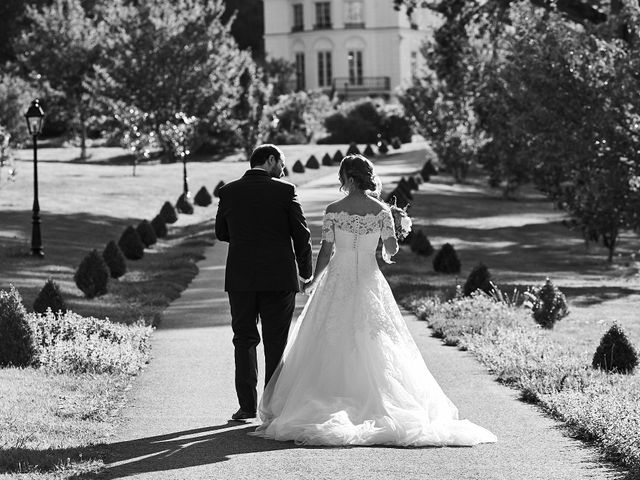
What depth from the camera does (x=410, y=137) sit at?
75250 mm

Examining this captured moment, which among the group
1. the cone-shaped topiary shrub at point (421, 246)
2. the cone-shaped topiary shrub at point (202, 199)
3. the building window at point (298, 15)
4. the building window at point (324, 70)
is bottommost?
the cone-shaped topiary shrub at point (421, 246)

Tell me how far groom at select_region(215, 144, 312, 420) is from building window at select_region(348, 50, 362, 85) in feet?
267

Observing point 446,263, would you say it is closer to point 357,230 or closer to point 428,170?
point 357,230

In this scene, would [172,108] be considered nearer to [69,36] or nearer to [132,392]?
[69,36]

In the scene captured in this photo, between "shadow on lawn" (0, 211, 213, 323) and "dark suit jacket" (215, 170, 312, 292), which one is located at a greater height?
"dark suit jacket" (215, 170, 312, 292)

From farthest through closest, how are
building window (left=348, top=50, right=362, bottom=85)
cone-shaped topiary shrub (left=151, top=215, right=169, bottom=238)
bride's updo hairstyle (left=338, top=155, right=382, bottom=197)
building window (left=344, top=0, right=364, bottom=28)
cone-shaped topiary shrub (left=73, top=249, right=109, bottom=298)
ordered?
building window (left=344, top=0, right=364, bottom=28), building window (left=348, top=50, right=362, bottom=85), cone-shaped topiary shrub (left=151, top=215, right=169, bottom=238), cone-shaped topiary shrub (left=73, top=249, right=109, bottom=298), bride's updo hairstyle (left=338, top=155, right=382, bottom=197)

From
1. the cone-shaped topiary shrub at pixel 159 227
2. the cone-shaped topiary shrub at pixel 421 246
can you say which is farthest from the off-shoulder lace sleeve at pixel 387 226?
the cone-shaped topiary shrub at pixel 159 227

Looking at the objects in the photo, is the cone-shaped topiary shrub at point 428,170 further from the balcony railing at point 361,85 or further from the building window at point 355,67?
the building window at point 355,67

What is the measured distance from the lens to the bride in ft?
27.2

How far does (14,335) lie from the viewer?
11.5 m

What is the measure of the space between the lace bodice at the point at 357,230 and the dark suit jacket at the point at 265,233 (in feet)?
0.66

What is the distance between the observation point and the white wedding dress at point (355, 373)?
27.2ft

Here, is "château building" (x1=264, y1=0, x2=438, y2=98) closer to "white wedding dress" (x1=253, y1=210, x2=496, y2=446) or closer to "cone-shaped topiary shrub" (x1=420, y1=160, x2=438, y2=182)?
"cone-shaped topiary shrub" (x1=420, y1=160, x2=438, y2=182)

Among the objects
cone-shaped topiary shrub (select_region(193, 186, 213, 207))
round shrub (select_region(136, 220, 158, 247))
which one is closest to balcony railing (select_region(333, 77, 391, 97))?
cone-shaped topiary shrub (select_region(193, 186, 213, 207))
